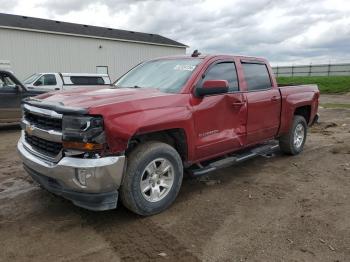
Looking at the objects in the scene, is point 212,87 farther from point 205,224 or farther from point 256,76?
point 256,76

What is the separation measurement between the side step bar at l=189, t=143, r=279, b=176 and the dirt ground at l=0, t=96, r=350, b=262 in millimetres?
341

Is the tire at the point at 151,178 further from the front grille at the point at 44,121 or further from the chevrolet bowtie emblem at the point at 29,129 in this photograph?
the chevrolet bowtie emblem at the point at 29,129

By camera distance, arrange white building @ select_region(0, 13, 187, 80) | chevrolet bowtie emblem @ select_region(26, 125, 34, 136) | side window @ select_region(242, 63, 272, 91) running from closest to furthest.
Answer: chevrolet bowtie emblem @ select_region(26, 125, 34, 136) < side window @ select_region(242, 63, 272, 91) < white building @ select_region(0, 13, 187, 80)

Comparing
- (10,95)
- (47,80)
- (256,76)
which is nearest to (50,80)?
(47,80)

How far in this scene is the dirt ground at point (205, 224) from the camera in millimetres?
3541

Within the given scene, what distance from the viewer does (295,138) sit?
7336mm

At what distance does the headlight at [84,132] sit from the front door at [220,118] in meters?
1.40

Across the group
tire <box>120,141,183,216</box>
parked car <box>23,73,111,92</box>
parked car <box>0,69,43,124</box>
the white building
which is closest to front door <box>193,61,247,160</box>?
tire <box>120,141,183,216</box>

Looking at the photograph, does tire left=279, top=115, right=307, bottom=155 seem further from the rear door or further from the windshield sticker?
the windshield sticker

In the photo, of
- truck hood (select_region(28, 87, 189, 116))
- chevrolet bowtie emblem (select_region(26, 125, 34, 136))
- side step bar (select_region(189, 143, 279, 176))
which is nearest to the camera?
truck hood (select_region(28, 87, 189, 116))

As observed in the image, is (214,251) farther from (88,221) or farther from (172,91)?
(172,91)

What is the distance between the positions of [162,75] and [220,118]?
99cm

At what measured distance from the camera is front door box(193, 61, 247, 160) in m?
4.85

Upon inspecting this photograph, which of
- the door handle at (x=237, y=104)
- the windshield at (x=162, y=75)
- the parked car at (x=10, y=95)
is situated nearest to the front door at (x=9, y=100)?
the parked car at (x=10, y=95)
